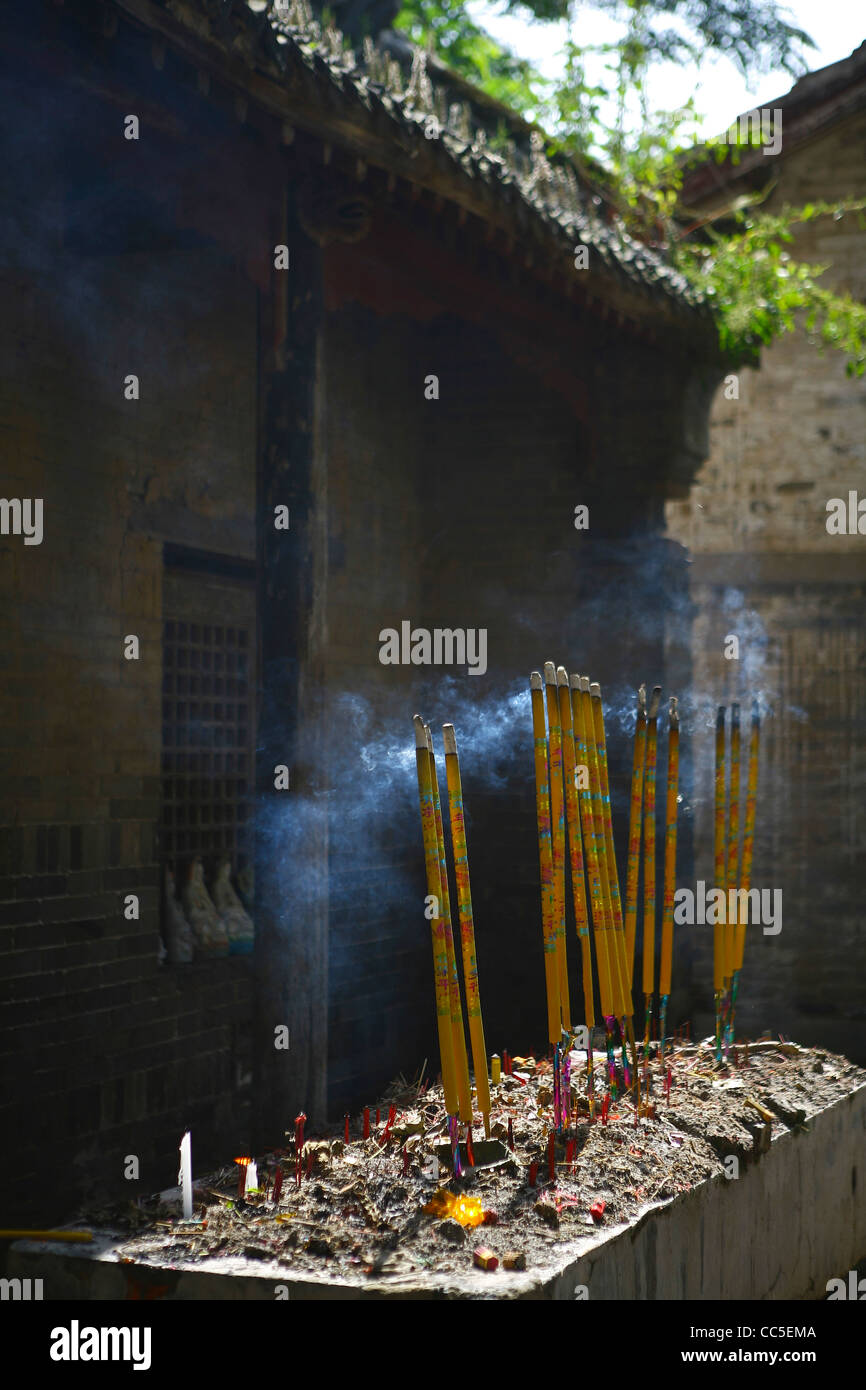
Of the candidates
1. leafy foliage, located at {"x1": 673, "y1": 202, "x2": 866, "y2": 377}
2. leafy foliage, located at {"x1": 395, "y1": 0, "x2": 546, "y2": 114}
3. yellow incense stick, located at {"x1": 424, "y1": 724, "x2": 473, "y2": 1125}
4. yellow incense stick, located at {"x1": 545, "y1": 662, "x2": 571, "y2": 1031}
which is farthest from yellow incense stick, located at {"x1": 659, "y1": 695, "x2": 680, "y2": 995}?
leafy foliage, located at {"x1": 395, "y1": 0, "x2": 546, "y2": 114}

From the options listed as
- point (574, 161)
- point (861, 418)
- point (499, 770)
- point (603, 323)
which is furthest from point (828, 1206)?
point (574, 161)

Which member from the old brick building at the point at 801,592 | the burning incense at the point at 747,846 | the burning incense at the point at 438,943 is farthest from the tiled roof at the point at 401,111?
the burning incense at the point at 747,846

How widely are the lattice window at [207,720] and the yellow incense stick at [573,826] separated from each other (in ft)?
8.36

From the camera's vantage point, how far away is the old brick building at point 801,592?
34.1 ft

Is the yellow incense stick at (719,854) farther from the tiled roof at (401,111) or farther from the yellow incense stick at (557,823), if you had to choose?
the tiled roof at (401,111)

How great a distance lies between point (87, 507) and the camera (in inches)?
269

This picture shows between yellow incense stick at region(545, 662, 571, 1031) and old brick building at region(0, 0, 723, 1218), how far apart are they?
1275 mm

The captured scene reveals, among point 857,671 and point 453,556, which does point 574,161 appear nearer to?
point 453,556

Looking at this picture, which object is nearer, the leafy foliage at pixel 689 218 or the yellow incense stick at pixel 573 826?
the yellow incense stick at pixel 573 826

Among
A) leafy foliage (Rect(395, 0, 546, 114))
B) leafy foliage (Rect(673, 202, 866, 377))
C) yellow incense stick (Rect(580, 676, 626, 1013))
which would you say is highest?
leafy foliage (Rect(395, 0, 546, 114))

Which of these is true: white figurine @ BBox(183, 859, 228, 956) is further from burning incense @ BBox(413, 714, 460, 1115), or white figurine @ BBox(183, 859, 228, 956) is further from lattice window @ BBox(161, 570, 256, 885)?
burning incense @ BBox(413, 714, 460, 1115)

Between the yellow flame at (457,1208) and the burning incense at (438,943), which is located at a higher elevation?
the burning incense at (438,943)

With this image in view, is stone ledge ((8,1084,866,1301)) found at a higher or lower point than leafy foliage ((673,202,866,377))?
lower

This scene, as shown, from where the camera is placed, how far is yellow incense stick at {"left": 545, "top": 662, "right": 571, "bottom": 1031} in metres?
5.30
